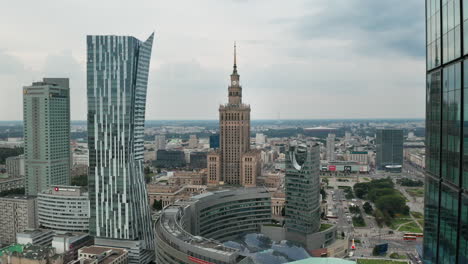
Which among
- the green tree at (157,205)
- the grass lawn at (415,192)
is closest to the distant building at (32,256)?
the green tree at (157,205)

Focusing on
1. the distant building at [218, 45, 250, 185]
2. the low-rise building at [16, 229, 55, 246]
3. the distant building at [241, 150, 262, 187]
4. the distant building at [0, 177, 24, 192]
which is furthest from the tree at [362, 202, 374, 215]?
the distant building at [0, 177, 24, 192]

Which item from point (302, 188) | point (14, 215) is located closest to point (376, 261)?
point (302, 188)

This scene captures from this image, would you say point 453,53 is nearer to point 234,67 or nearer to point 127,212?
point 127,212

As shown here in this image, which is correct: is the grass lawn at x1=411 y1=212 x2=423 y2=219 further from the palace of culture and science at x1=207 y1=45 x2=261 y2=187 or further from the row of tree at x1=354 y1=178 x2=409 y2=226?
the palace of culture and science at x1=207 y1=45 x2=261 y2=187

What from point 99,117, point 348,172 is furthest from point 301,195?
point 348,172

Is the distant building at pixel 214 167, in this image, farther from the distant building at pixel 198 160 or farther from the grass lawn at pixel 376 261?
the distant building at pixel 198 160

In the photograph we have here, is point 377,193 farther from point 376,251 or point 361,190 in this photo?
point 376,251
